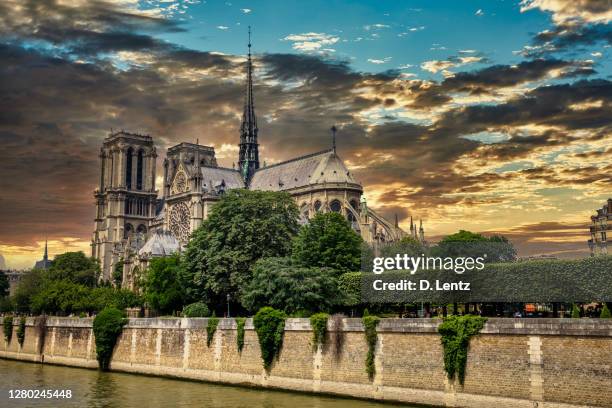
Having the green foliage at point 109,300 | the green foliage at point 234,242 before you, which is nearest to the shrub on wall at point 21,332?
the green foliage at point 109,300

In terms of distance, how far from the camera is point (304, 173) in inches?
3878

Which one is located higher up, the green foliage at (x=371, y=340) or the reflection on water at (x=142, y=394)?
the green foliage at (x=371, y=340)

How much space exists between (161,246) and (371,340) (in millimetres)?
53309

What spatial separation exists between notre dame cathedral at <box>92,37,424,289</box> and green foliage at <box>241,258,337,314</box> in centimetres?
3484

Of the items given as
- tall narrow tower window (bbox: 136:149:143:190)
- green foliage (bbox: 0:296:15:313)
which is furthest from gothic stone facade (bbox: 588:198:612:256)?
tall narrow tower window (bbox: 136:149:143:190)

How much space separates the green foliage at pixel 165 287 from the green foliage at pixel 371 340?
1006 inches

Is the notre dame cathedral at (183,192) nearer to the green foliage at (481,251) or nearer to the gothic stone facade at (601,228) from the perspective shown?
the gothic stone facade at (601,228)

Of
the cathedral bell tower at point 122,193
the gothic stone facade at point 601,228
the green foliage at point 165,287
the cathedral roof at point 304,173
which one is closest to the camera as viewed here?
the green foliage at point 165,287

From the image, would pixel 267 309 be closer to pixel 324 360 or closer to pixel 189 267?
pixel 324 360

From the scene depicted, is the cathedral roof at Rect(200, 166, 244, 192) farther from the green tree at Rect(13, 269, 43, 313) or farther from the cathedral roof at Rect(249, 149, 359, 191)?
the green tree at Rect(13, 269, 43, 313)

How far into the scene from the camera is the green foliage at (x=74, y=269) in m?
89.3

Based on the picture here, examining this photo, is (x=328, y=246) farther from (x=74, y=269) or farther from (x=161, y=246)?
(x=74, y=269)

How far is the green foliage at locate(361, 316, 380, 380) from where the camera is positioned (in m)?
29.5

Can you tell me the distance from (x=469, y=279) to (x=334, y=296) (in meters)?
8.02
